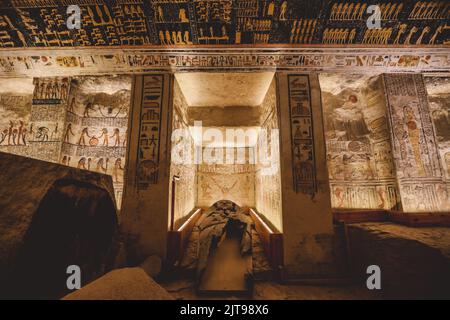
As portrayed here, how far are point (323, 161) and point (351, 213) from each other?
1.39 m

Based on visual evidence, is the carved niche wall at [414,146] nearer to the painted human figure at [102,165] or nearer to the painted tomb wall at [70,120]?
the painted tomb wall at [70,120]

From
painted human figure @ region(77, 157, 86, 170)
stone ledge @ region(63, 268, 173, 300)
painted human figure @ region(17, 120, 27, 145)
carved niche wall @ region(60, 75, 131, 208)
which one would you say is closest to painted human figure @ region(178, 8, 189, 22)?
carved niche wall @ region(60, 75, 131, 208)

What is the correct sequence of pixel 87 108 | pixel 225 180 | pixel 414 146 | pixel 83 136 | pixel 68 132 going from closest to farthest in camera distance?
pixel 414 146 < pixel 68 132 < pixel 83 136 < pixel 87 108 < pixel 225 180

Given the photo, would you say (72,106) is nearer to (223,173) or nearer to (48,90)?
(48,90)

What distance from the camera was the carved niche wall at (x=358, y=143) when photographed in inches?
173

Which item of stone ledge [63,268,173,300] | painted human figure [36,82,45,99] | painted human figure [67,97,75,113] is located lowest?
stone ledge [63,268,173,300]

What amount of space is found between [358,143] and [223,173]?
13.5 ft

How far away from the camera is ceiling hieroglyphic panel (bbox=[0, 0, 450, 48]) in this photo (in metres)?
3.72

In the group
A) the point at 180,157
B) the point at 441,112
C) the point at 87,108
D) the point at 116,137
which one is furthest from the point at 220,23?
the point at 441,112

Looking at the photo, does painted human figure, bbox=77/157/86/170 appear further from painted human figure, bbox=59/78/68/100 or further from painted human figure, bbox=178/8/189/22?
painted human figure, bbox=178/8/189/22

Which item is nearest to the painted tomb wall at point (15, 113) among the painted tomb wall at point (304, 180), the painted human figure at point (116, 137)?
the painted human figure at point (116, 137)

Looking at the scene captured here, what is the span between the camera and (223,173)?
6965mm

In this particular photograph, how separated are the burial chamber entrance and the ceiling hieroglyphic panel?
85 cm

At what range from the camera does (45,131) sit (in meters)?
4.41
